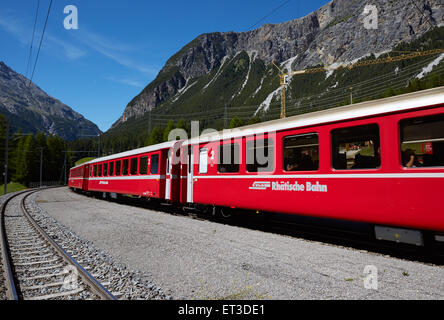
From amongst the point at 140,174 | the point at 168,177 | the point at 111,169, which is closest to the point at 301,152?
the point at 168,177

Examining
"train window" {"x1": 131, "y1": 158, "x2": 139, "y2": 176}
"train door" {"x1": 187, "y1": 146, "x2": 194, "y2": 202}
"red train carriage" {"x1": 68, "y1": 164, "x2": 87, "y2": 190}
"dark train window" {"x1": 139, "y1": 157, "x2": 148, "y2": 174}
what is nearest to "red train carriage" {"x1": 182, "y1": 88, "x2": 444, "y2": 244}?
"train door" {"x1": 187, "y1": 146, "x2": 194, "y2": 202}

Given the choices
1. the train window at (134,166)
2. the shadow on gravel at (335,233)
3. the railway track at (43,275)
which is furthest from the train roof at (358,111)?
the train window at (134,166)

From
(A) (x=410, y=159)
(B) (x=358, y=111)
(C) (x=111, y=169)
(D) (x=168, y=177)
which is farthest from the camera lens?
(C) (x=111, y=169)

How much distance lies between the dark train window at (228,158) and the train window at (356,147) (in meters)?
3.42

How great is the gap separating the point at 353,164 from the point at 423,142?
55.7 inches

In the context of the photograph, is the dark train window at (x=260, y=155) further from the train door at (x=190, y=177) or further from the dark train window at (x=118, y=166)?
the dark train window at (x=118, y=166)

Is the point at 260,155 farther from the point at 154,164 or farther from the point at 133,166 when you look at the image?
the point at 133,166

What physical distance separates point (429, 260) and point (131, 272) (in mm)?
5669

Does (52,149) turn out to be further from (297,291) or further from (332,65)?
(332,65)

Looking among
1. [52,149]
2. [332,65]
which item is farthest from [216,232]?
[332,65]

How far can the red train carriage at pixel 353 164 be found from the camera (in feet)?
17.8

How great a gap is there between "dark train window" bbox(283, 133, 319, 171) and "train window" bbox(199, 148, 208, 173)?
3784 millimetres

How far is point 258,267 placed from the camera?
539 cm

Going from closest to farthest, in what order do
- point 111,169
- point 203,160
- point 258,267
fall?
point 258,267, point 203,160, point 111,169
